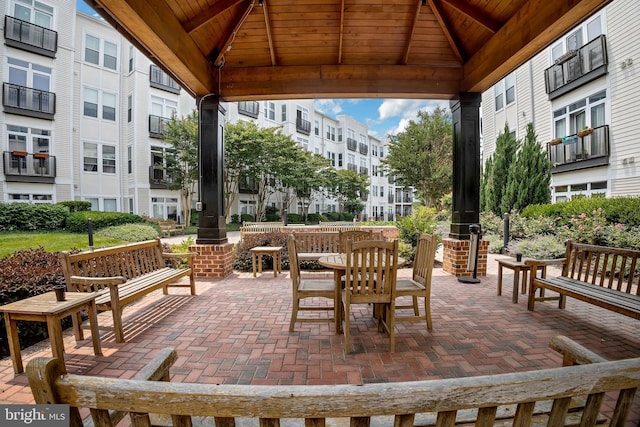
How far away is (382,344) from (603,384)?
233 centimetres

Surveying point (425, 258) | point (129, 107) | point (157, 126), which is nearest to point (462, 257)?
point (425, 258)

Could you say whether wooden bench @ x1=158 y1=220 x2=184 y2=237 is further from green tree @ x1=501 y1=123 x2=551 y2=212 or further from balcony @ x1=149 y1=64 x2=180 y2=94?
green tree @ x1=501 y1=123 x2=551 y2=212

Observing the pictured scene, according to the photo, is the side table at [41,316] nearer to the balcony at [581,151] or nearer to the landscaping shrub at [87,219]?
the landscaping shrub at [87,219]

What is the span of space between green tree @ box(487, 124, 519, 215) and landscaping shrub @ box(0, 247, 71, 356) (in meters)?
14.8

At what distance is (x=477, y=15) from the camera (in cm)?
456

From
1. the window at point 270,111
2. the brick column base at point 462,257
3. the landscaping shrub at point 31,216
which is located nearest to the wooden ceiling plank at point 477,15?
the brick column base at point 462,257

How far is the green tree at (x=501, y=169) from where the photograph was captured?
42.9 feet

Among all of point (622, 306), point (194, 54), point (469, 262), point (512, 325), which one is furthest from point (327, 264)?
point (194, 54)

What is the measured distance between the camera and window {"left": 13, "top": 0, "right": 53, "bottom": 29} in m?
13.5

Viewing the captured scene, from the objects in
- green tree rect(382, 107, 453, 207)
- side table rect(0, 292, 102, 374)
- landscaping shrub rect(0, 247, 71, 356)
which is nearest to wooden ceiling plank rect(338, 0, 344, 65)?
side table rect(0, 292, 102, 374)

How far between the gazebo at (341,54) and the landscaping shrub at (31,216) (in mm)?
11120

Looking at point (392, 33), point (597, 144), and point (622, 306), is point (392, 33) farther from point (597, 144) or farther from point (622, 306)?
point (597, 144)

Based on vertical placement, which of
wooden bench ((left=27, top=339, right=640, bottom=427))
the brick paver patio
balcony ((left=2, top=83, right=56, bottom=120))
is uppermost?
balcony ((left=2, top=83, right=56, bottom=120))

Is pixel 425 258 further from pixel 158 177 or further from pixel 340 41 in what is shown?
pixel 158 177
